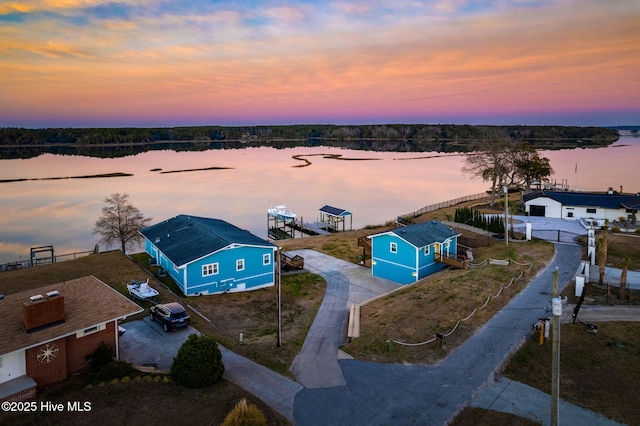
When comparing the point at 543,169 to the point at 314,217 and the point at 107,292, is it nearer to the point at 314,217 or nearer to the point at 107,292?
the point at 314,217

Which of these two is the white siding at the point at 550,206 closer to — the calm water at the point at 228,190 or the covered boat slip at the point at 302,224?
the calm water at the point at 228,190

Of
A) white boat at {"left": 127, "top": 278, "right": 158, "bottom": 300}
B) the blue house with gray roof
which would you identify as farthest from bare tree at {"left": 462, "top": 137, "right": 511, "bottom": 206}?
white boat at {"left": 127, "top": 278, "right": 158, "bottom": 300}

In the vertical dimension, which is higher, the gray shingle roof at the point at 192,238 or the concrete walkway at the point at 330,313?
the gray shingle roof at the point at 192,238

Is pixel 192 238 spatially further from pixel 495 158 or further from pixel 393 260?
pixel 495 158

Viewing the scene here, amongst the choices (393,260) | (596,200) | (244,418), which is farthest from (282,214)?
(244,418)

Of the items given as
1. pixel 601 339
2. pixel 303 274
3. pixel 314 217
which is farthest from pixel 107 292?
pixel 314 217

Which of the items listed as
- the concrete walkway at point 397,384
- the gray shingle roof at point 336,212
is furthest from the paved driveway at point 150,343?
the gray shingle roof at point 336,212

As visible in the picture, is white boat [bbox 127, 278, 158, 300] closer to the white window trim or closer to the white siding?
the white window trim
